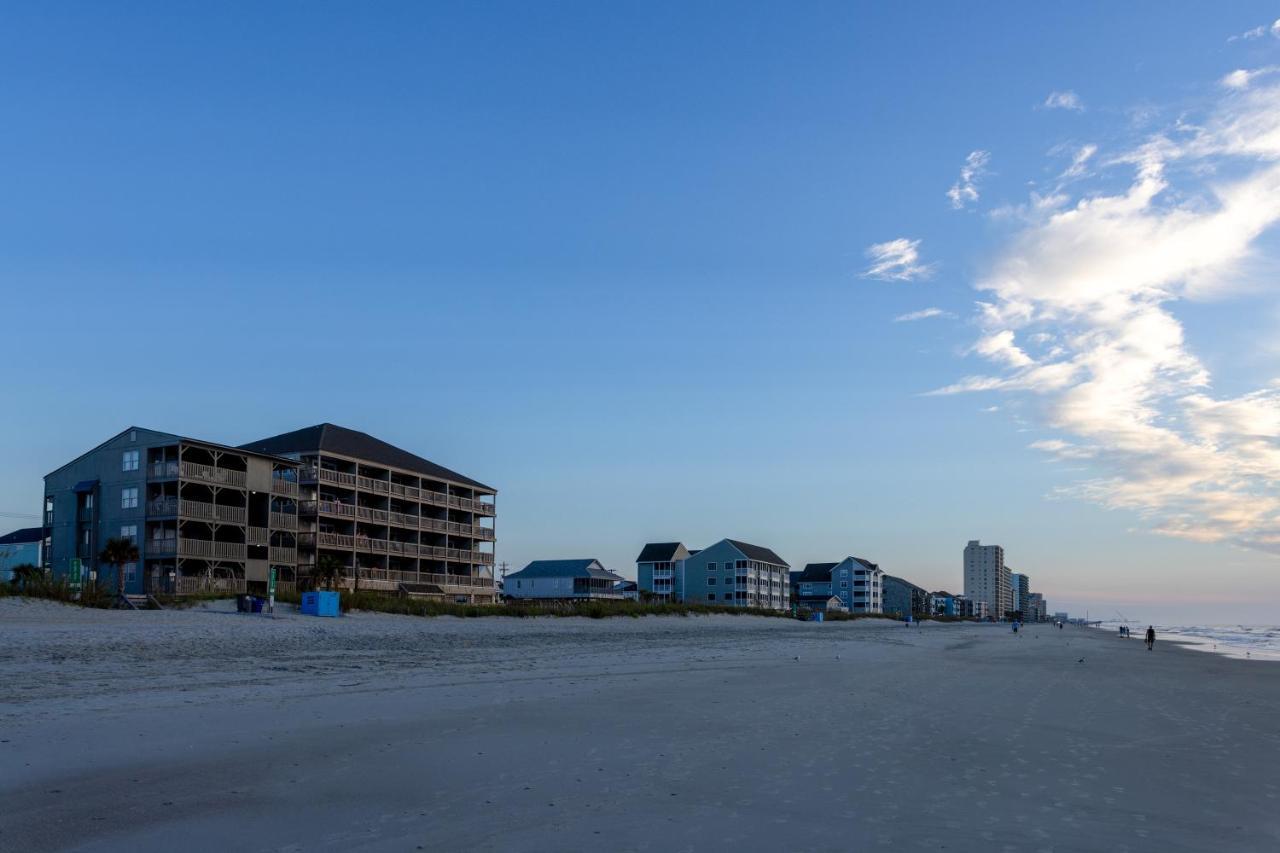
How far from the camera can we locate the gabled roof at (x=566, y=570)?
413ft

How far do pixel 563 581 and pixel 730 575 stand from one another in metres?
28.4

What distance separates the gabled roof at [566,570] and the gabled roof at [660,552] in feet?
52.6

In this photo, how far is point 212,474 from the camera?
5738 cm

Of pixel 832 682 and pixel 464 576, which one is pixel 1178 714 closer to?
pixel 832 682

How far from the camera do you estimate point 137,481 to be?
56.5 m

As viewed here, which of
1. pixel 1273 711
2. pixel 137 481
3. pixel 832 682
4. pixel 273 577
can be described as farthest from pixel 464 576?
pixel 1273 711

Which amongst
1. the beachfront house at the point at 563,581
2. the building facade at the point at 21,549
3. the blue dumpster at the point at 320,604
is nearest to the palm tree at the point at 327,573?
the blue dumpster at the point at 320,604

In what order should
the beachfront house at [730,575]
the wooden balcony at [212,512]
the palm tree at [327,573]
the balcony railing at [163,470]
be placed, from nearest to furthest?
the balcony railing at [163,470] < the wooden balcony at [212,512] < the palm tree at [327,573] < the beachfront house at [730,575]

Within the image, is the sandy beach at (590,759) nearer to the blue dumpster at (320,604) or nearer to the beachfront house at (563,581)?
the blue dumpster at (320,604)

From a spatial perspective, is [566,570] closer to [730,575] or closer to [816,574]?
[730,575]

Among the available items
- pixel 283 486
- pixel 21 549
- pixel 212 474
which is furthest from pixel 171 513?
pixel 21 549

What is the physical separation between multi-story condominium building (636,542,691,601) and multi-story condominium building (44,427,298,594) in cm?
8989

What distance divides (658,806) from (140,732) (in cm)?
701

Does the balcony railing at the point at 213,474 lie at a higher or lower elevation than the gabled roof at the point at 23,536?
higher
